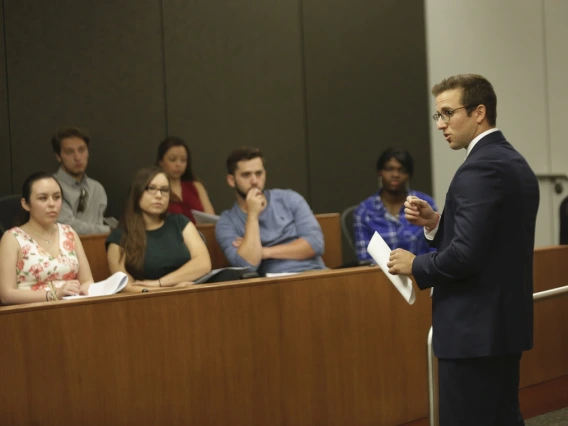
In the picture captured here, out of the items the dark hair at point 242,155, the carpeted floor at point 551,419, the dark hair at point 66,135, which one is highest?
the dark hair at point 66,135

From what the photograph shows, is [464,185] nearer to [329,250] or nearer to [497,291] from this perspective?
[497,291]

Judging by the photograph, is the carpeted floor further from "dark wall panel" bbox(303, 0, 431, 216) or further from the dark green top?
"dark wall panel" bbox(303, 0, 431, 216)

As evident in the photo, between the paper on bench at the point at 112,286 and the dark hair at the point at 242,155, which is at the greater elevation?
the dark hair at the point at 242,155

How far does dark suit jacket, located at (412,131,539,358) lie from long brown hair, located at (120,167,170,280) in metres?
1.90

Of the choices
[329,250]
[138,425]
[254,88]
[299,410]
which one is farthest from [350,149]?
[138,425]

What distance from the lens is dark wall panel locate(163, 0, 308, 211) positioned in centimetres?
582

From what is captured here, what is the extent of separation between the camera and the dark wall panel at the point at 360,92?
6.31 meters

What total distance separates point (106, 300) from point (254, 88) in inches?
133

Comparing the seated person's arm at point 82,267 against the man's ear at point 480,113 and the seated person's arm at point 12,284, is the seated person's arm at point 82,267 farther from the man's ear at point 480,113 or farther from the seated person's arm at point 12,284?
the man's ear at point 480,113

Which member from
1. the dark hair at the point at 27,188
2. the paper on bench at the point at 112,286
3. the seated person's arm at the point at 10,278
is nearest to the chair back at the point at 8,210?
the dark hair at the point at 27,188

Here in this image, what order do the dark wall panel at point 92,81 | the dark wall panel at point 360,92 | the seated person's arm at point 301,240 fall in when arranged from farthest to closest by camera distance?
1. the dark wall panel at point 360,92
2. the dark wall panel at point 92,81
3. the seated person's arm at point 301,240

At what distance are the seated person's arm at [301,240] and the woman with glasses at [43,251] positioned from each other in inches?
35.7

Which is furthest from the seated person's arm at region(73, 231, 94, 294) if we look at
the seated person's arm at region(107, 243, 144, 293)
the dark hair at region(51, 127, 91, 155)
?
the dark hair at region(51, 127, 91, 155)

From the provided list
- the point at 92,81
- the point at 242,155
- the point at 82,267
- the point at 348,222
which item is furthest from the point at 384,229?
the point at 92,81
